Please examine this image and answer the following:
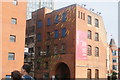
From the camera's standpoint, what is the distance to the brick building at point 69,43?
1527 inches

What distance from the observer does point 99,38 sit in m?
44.2

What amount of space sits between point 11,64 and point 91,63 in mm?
14651

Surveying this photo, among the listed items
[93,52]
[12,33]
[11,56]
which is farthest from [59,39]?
[11,56]

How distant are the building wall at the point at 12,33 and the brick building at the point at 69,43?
862cm

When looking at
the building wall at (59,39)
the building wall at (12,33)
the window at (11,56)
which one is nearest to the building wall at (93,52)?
the building wall at (59,39)

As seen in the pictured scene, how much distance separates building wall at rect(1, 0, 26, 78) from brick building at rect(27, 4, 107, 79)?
8.62 meters

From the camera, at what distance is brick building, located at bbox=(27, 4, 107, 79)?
38.8m

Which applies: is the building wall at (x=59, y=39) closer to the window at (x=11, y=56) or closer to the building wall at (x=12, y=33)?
the building wall at (x=12, y=33)

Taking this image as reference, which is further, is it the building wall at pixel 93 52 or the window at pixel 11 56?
the building wall at pixel 93 52

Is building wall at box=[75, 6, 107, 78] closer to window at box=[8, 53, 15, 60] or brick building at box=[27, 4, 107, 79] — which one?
brick building at box=[27, 4, 107, 79]

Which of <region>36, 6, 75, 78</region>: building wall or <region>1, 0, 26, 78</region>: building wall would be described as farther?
<region>36, 6, 75, 78</region>: building wall

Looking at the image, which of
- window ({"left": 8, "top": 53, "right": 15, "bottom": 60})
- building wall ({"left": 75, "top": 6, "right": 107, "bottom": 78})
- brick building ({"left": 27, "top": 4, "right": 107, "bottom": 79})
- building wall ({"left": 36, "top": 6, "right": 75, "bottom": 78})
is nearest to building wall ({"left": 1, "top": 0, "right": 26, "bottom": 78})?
window ({"left": 8, "top": 53, "right": 15, "bottom": 60})

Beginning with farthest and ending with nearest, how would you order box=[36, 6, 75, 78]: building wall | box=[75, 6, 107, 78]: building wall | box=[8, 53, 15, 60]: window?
box=[75, 6, 107, 78]: building wall, box=[36, 6, 75, 78]: building wall, box=[8, 53, 15, 60]: window

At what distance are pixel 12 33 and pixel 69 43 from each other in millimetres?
10347
